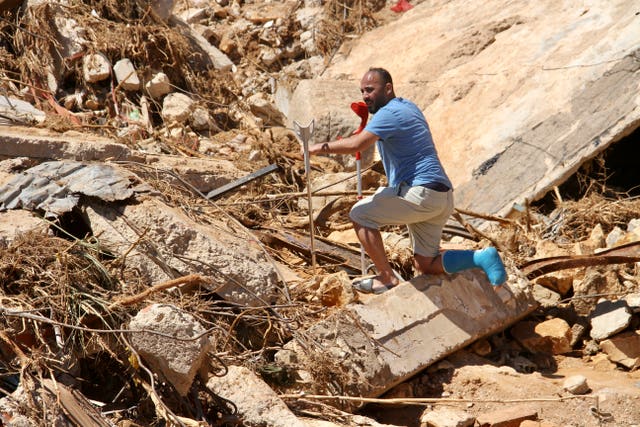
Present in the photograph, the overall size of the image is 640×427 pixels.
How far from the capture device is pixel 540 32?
29.9 ft

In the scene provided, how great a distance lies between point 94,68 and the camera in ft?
31.6

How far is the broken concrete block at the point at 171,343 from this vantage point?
14.9 ft

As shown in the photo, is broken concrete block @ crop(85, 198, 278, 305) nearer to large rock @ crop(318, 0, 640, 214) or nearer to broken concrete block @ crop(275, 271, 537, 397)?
broken concrete block @ crop(275, 271, 537, 397)

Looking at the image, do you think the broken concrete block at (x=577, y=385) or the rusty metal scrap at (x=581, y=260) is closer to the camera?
the broken concrete block at (x=577, y=385)

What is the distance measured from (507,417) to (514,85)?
451 cm

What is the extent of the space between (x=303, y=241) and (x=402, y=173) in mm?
1318

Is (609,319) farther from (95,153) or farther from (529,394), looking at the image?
(95,153)

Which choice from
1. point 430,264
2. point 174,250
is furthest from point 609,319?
point 174,250

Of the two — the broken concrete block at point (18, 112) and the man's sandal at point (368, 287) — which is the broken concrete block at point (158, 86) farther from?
the man's sandal at point (368, 287)

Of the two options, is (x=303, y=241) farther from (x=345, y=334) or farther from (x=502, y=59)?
(x=502, y=59)

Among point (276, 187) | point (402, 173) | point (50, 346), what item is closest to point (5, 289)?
point (50, 346)

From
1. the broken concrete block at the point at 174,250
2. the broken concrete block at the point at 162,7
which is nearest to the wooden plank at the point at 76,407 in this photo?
the broken concrete block at the point at 174,250

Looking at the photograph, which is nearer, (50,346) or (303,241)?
(50,346)

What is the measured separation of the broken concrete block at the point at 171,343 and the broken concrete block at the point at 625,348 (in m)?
2.71
